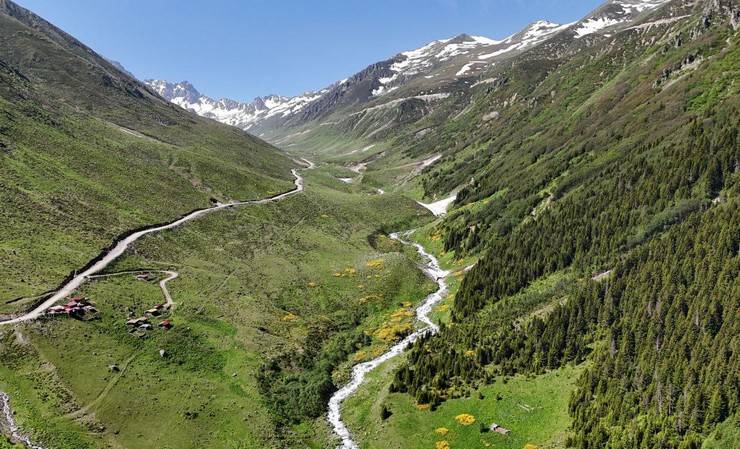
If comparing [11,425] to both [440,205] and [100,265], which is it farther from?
[440,205]

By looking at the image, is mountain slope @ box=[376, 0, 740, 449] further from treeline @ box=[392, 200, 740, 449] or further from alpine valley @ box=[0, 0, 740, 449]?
alpine valley @ box=[0, 0, 740, 449]

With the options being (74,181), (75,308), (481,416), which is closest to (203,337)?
(75,308)

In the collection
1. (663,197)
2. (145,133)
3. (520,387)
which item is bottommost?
(520,387)

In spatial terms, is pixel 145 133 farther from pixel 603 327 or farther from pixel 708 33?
pixel 708 33

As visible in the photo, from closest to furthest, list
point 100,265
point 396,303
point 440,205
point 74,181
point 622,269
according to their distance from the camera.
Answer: point 622,269
point 100,265
point 396,303
point 74,181
point 440,205

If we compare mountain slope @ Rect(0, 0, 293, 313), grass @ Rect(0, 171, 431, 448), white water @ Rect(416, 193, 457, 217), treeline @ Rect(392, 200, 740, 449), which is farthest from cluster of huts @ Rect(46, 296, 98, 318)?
white water @ Rect(416, 193, 457, 217)

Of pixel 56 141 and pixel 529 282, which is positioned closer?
pixel 529 282

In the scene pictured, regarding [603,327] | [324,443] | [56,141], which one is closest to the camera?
[324,443]

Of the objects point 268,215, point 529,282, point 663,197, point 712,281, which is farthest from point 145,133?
point 712,281
